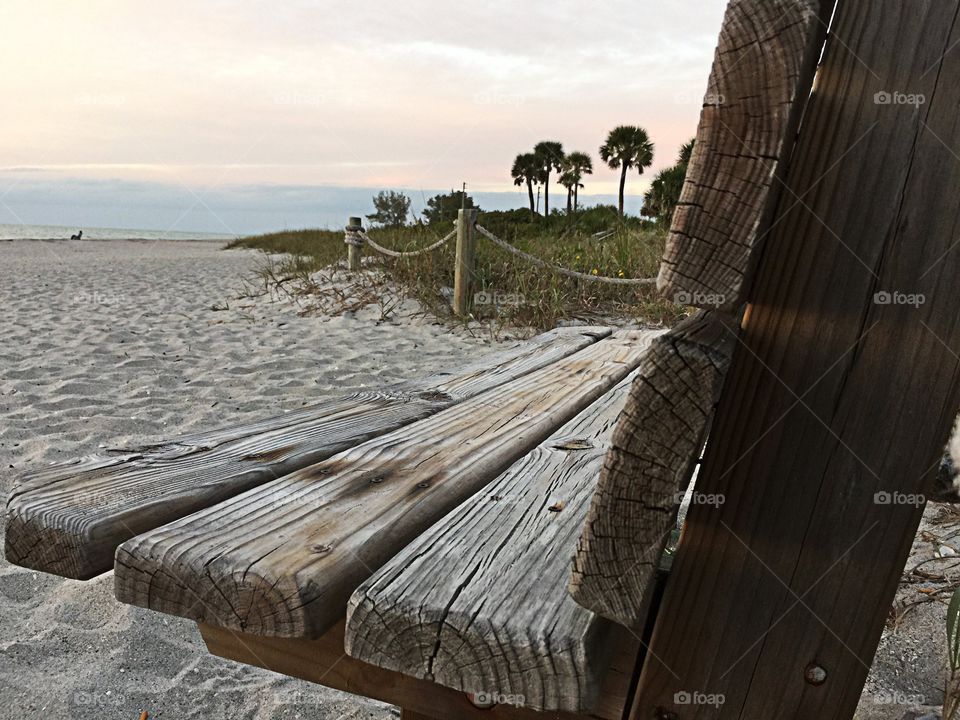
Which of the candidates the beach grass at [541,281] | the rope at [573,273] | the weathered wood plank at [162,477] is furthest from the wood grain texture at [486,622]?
the beach grass at [541,281]

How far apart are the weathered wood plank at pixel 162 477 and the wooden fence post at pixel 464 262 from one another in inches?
196

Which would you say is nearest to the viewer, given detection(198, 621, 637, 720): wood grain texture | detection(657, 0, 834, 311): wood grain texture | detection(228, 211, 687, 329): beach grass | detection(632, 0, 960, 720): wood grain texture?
detection(657, 0, 834, 311): wood grain texture

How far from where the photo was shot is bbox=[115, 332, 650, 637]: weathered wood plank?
0.82 metres

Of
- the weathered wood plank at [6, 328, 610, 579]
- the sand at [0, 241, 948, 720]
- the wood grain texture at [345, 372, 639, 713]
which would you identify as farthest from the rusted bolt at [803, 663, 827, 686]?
the sand at [0, 241, 948, 720]

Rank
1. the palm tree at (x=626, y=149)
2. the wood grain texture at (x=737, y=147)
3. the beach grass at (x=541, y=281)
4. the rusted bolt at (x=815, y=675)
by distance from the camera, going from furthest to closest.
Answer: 1. the palm tree at (x=626, y=149)
2. the beach grass at (x=541, y=281)
3. the rusted bolt at (x=815, y=675)
4. the wood grain texture at (x=737, y=147)

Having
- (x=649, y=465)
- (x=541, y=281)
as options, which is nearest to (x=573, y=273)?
(x=541, y=281)

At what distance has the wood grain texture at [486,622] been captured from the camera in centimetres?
72

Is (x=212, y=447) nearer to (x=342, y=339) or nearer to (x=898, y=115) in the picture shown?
(x=898, y=115)

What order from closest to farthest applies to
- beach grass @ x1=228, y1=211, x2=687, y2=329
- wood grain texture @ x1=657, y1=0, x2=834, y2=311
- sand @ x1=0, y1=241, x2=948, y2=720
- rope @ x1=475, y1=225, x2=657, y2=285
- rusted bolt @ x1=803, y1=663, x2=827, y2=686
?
wood grain texture @ x1=657, y1=0, x2=834, y2=311 < rusted bolt @ x1=803, y1=663, x2=827, y2=686 < sand @ x1=0, y1=241, x2=948, y2=720 < rope @ x1=475, y1=225, x2=657, y2=285 < beach grass @ x1=228, y1=211, x2=687, y2=329

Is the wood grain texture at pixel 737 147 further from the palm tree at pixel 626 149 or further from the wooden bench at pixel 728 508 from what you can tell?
the palm tree at pixel 626 149

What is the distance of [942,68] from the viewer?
63 centimetres

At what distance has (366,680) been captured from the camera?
956 mm

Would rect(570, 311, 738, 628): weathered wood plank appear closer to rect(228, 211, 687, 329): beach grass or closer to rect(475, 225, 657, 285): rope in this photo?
rect(475, 225, 657, 285): rope

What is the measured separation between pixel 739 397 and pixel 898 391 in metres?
0.14
